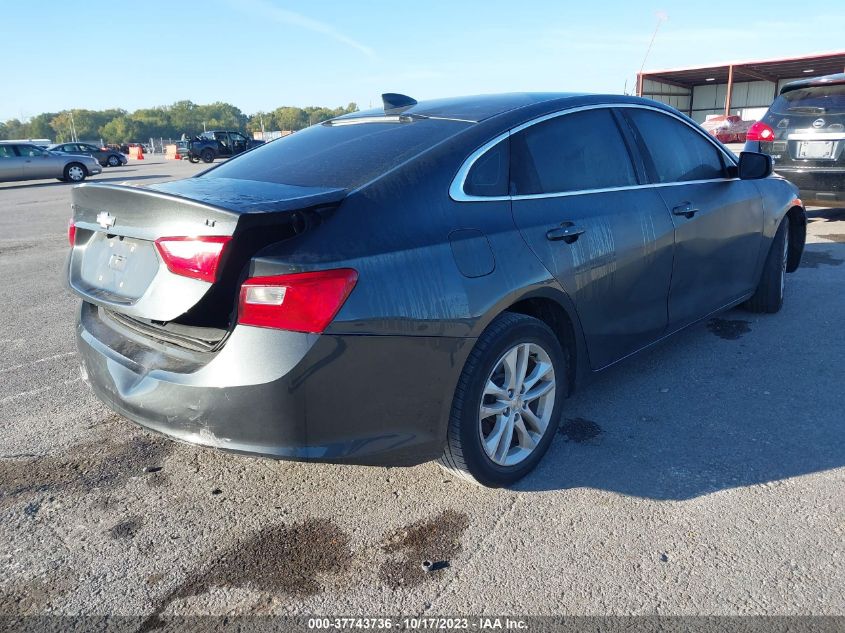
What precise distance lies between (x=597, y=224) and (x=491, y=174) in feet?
2.11

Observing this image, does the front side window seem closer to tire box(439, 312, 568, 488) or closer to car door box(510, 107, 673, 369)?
car door box(510, 107, 673, 369)

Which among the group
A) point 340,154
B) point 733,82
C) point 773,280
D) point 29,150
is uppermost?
point 733,82

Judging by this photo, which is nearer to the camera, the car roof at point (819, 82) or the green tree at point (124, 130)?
the car roof at point (819, 82)

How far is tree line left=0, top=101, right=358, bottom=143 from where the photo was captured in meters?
127

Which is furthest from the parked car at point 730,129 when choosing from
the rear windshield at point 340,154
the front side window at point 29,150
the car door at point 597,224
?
the rear windshield at point 340,154

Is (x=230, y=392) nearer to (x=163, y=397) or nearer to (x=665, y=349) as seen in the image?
(x=163, y=397)

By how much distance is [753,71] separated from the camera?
119ft

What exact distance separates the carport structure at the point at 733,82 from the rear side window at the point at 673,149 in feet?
103

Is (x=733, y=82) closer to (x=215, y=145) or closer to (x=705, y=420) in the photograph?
(x=215, y=145)

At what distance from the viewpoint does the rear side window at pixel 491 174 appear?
106 inches

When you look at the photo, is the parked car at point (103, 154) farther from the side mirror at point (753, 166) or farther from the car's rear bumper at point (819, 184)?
the side mirror at point (753, 166)

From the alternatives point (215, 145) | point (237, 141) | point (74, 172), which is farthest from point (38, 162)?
point (237, 141)

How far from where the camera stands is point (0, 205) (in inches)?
613

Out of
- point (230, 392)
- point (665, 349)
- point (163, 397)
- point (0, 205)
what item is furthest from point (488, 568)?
point (0, 205)
